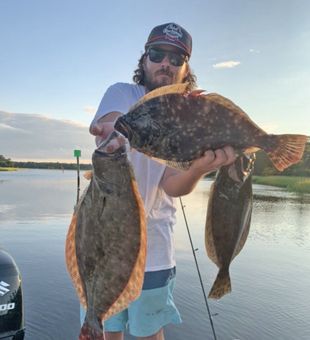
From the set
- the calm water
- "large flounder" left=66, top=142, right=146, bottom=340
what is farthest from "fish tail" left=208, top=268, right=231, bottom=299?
the calm water

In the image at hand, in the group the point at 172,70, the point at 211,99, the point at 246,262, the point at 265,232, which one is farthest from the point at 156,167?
the point at 265,232

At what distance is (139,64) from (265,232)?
14.6 meters

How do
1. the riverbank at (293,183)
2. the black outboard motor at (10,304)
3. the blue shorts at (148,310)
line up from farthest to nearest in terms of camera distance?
the riverbank at (293,183), the black outboard motor at (10,304), the blue shorts at (148,310)

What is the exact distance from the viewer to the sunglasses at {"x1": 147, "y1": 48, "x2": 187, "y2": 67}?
10.3ft

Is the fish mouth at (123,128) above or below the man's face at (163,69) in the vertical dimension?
below

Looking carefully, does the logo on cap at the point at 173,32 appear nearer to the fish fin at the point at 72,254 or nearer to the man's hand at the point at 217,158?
the man's hand at the point at 217,158

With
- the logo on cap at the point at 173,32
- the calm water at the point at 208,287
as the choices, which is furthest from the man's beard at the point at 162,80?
the calm water at the point at 208,287

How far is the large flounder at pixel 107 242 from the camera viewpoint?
2.13 metres

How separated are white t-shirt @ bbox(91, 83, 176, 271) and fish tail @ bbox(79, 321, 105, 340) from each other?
3.55 feet

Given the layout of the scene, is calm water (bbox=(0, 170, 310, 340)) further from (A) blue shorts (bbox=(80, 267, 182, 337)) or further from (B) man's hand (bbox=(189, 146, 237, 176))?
(B) man's hand (bbox=(189, 146, 237, 176))

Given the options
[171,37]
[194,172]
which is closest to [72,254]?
[194,172]

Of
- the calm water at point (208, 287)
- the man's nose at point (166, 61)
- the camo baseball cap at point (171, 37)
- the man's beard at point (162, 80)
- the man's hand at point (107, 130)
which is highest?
the camo baseball cap at point (171, 37)

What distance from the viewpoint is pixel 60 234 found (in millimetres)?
15289

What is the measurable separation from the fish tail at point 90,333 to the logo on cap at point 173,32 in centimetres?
202
